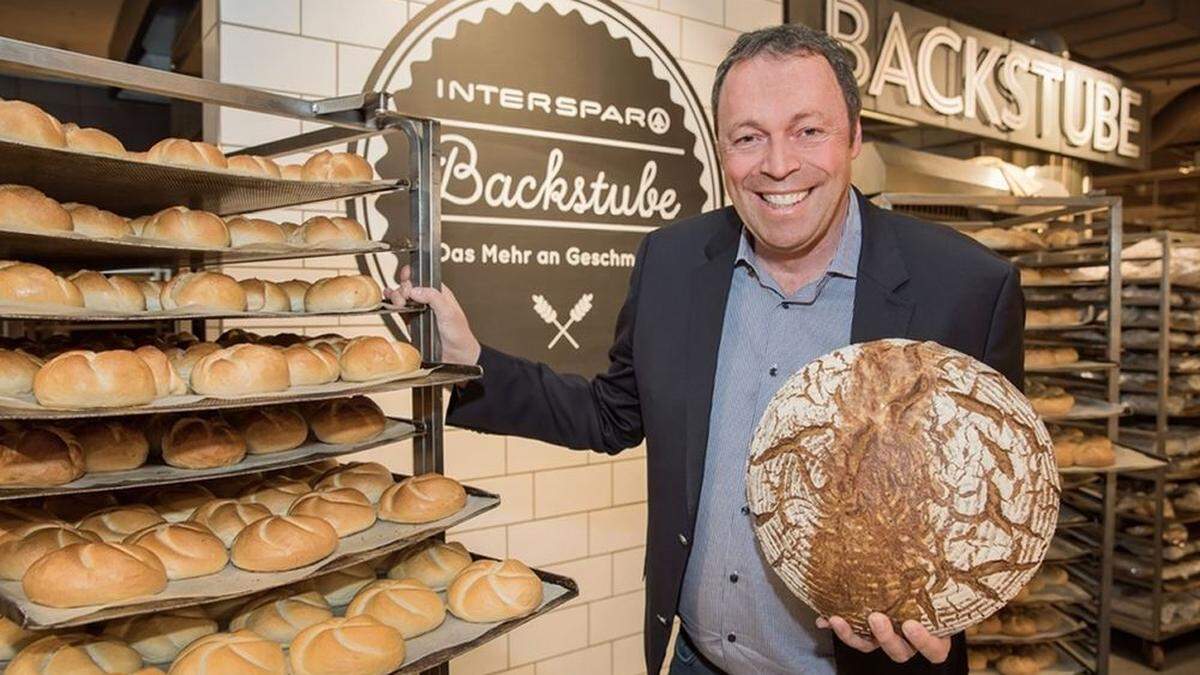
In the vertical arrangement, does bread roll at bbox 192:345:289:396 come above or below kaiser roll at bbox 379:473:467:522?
above

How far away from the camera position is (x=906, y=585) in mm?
1098

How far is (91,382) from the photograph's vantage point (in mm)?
1184

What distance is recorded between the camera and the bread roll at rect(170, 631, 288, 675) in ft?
3.98

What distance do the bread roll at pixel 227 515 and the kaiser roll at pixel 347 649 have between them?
223 mm

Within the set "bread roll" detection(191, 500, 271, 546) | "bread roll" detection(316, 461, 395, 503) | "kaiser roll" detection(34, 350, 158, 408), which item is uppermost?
"kaiser roll" detection(34, 350, 158, 408)

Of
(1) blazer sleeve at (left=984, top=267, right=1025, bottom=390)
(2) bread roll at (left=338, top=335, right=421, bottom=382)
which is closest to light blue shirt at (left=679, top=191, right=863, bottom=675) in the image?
(1) blazer sleeve at (left=984, top=267, right=1025, bottom=390)

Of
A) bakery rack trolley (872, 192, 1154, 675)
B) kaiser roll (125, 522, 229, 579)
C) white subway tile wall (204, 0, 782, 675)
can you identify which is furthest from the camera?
bakery rack trolley (872, 192, 1154, 675)

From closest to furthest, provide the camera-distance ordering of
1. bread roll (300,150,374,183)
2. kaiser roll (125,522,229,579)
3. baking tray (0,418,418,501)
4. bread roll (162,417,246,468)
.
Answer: baking tray (0,418,418,501)
kaiser roll (125,522,229,579)
bread roll (162,417,246,468)
bread roll (300,150,374,183)

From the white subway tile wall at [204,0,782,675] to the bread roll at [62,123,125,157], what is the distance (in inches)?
41.7

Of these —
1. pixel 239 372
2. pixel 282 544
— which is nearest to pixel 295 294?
pixel 239 372

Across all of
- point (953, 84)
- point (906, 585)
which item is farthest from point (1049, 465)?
point (953, 84)

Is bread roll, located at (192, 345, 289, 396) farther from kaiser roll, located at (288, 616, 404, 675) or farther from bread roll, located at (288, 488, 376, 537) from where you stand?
kaiser roll, located at (288, 616, 404, 675)

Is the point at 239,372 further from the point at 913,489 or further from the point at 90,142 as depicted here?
the point at 913,489

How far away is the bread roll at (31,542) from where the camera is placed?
1.22m
